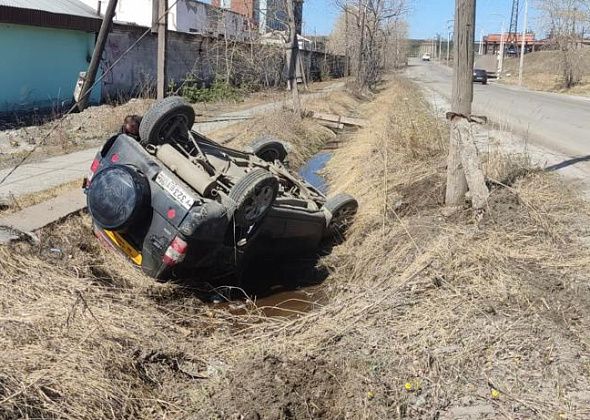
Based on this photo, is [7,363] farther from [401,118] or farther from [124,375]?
[401,118]

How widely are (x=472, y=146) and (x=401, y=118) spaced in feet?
18.6

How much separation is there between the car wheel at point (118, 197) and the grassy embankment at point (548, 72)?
42128 mm

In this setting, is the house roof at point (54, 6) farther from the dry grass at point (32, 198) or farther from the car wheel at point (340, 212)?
the car wheel at point (340, 212)

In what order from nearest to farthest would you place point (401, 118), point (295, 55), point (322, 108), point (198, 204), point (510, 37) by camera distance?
point (198, 204)
point (401, 118)
point (295, 55)
point (322, 108)
point (510, 37)

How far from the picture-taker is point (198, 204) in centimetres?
554

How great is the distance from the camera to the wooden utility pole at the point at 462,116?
7031 mm

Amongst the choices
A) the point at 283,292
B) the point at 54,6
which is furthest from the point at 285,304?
the point at 54,6

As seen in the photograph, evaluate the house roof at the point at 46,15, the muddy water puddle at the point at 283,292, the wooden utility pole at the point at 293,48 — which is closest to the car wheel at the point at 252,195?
the muddy water puddle at the point at 283,292

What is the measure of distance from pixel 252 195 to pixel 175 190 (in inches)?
26.4

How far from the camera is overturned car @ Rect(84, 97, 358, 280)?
555 centimetres

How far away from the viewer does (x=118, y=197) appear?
553 centimetres

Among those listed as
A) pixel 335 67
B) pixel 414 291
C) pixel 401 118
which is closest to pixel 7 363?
pixel 414 291

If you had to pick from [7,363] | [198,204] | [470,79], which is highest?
[470,79]

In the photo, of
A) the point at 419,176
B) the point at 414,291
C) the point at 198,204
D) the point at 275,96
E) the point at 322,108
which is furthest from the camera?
the point at 275,96
